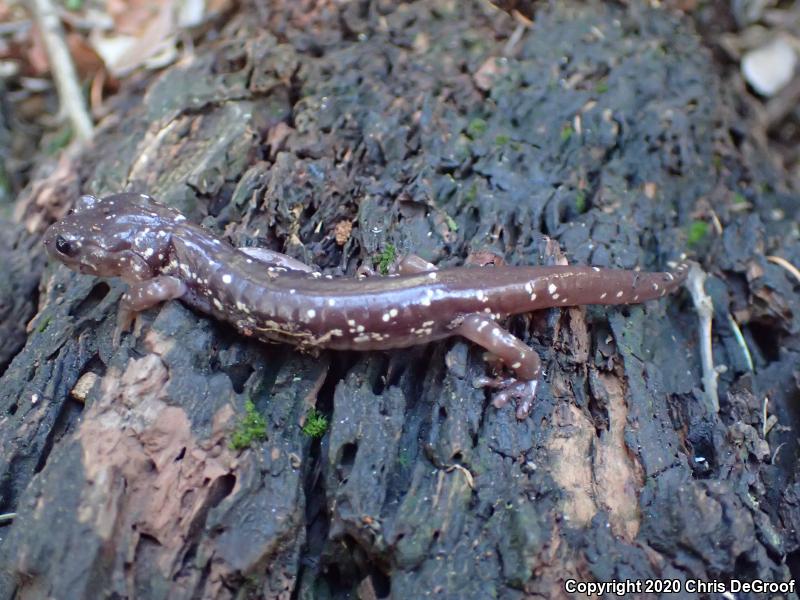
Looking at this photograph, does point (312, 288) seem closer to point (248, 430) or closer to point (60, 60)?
point (248, 430)

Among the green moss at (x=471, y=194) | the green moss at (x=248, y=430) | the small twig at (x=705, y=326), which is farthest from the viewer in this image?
the green moss at (x=471, y=194)

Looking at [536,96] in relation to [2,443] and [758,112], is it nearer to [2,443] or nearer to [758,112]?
[758,112]

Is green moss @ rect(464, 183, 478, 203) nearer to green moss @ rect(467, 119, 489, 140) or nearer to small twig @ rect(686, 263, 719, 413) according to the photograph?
green moss @ rect(467, 119, 489, 140)

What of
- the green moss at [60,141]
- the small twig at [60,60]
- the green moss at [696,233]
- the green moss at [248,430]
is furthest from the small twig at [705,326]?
the green moss at [60,141]

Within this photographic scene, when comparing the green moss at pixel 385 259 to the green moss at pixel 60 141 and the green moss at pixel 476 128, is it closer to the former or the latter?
the green moss at pixel 476 128

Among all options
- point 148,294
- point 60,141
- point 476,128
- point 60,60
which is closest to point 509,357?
point 476,128

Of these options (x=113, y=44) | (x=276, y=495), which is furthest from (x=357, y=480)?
(x=113, y=44)
